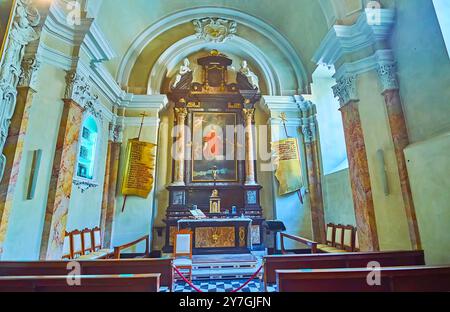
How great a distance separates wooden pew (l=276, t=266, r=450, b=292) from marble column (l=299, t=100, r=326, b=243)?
4.56 metres

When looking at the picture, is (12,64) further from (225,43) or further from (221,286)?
(225,43)

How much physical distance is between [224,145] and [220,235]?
272 cm

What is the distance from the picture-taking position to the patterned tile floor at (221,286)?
3764mm

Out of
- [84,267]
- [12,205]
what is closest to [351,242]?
[84,267]

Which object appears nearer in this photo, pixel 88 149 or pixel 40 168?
pixel 40 168

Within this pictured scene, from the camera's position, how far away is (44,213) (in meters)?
3.79

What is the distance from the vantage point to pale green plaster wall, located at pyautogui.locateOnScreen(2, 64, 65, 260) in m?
3.41

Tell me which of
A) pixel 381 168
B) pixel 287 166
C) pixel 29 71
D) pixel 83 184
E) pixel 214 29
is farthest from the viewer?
pixel 214 29

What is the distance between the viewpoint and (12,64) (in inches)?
129

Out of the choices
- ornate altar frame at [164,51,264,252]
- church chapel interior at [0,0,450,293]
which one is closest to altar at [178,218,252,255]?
church chapel interior at [0,0,450,293]

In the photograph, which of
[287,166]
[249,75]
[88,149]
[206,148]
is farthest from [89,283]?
[249,75]

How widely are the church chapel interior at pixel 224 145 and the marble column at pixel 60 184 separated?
0.02 m

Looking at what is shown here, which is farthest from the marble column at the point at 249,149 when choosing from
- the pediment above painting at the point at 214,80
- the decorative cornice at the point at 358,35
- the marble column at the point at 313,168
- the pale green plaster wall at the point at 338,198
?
the decorative cornice at the point at 358,35

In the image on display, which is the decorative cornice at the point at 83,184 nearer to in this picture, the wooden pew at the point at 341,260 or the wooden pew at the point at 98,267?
the wooden pew at the point at 98,267
